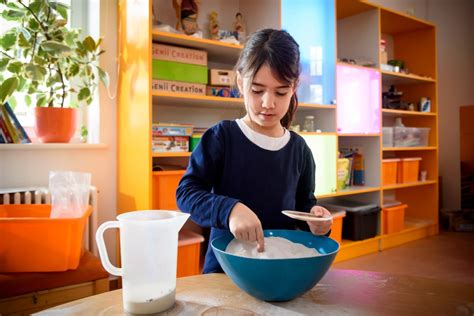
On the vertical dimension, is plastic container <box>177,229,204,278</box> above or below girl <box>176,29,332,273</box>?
below

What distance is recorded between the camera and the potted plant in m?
1.72

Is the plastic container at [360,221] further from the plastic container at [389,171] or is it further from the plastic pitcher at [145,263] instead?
the plastic pitcher at [145,263]

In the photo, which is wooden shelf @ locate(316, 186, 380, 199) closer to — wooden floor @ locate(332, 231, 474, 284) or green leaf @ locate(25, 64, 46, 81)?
wooden floor @ locate(332, 231, 474, 284)

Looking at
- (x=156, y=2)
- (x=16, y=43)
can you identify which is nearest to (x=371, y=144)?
(x=156, y=2)

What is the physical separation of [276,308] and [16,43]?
175 centimetres

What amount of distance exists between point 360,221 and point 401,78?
51.4 inches

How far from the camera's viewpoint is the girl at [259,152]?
884mm

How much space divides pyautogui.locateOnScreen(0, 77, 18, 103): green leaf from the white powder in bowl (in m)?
1.40

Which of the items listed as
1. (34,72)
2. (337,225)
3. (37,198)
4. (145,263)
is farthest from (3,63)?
(337,225)

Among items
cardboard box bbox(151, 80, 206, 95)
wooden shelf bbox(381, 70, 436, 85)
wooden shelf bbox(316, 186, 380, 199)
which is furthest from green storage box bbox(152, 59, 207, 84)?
wooden shelf bbox(381, 70, 436, 85)

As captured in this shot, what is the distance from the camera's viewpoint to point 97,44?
6.38ft

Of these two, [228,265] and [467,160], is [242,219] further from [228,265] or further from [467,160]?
[467,160]

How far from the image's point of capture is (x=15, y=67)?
1.73m

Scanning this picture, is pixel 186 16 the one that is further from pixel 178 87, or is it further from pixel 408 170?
pixel 408 170
